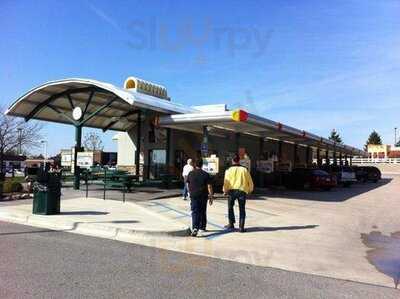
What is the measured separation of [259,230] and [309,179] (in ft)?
62.2

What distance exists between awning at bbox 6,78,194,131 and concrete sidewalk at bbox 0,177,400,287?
202 inches

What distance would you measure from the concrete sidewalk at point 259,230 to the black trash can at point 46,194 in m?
0.41

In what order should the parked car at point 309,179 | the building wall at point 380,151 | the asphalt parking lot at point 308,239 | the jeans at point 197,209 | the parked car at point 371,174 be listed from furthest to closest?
the building wall at point 380,151 < the parked car at point 371,174 < the parked car at point 309,179 < the jeans at point 197,209 < the asphalt parking lot at point 308,239

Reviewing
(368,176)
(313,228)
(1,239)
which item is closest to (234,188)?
(313,228)

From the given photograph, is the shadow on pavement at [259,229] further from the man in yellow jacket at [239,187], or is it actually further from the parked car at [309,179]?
the parked car at [309,179]

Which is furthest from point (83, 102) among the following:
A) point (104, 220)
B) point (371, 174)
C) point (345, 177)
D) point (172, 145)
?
point (371, 174)

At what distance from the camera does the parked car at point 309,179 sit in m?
30.3

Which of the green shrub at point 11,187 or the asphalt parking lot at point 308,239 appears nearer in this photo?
the asphalt parking lot at point 308,239

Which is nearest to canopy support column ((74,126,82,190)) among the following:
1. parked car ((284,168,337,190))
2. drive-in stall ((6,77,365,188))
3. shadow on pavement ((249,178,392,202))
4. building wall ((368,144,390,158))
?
drive-in stall ((6,77,365,188))

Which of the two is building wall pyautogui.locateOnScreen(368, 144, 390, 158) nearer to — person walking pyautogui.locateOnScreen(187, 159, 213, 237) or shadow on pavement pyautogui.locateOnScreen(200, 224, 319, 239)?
shadow on pavement pyautogui.locateOnScreen(200, 224, 319, 239)

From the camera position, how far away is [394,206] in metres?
21.4

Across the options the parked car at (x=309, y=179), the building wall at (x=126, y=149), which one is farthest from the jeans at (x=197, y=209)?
the parked car at (x=309, y=179)

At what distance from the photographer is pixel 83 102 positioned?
25484 millimetres

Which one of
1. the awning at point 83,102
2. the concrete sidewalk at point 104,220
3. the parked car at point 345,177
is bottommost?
the concrete sidewalk at point 104,220
